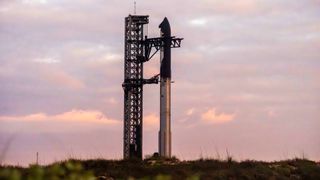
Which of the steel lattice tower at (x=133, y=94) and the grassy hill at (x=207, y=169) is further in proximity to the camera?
the steel lattice tower at (x=133, y=94)

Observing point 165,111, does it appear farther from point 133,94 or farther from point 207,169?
point 207,169

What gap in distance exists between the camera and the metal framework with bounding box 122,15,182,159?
58.2 meters

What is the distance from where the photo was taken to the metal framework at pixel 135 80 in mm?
58188

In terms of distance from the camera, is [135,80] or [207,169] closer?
[207,169]

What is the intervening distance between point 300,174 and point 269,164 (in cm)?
186

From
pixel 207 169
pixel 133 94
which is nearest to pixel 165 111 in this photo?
pixel 133 94

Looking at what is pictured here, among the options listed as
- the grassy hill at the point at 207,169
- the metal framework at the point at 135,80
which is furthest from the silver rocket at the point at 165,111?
the grassy hill at the point at 207,169

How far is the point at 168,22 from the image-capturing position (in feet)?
190

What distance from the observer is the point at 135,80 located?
193ft

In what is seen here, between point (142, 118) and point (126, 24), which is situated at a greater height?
point (126, 24)

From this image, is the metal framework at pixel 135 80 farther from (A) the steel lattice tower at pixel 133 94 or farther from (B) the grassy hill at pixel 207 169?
(B) the grassy hill at pixel 207 169

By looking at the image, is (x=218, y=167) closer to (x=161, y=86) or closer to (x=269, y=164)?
(x=269, y=164)

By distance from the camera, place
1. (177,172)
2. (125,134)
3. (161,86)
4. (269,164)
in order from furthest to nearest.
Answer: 1. (125,134)
2. (161,86)
3. (269,164)
4. (177,172)

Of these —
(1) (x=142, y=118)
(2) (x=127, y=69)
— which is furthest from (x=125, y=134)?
(2) (x=127, y=69)
